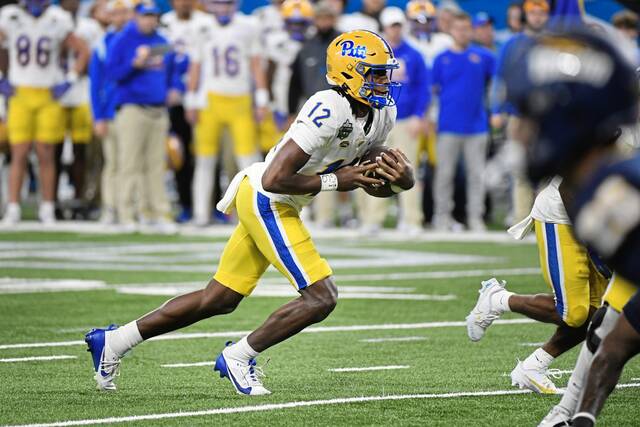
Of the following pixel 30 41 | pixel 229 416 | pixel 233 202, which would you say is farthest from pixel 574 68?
pixel 30 41

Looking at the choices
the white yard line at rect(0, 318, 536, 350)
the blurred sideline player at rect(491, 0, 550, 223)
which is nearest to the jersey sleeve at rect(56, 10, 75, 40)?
the blurred sideline player at rect(491, 0, 550, 223)

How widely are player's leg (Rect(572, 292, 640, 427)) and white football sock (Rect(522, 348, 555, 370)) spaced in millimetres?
1885

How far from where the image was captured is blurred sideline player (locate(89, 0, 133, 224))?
15758 mm

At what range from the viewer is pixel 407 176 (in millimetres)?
6457

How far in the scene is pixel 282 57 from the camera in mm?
16750

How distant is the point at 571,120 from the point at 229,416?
265 cm

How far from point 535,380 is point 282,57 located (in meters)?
10.6

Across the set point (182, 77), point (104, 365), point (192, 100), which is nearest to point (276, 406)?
point (104, 365)

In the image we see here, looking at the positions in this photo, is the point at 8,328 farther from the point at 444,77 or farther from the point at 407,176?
the point at 444,77

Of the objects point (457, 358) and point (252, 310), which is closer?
point (457, 358)

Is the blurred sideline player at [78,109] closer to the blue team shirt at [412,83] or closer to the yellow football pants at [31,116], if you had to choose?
the yellow football pants at [31,116]

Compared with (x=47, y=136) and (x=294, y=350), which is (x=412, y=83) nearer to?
(x=47, y=136)

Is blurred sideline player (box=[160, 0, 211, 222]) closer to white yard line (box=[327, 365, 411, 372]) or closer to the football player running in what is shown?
white yard line (box=[327, 365, 411, 372])

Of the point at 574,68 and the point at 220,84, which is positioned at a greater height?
the point at 574,68
